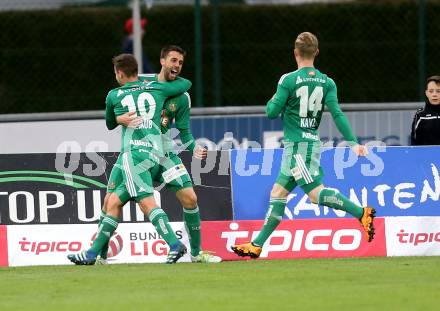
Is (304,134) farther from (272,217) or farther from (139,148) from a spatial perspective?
(139,148)

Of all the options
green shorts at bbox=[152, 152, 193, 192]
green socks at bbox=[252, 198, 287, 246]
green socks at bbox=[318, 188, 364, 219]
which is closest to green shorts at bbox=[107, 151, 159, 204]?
green shorts at bbox=[152, 152, 193, 192]

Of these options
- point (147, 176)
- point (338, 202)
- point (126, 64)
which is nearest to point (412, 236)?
point (338, 202)

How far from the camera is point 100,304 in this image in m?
9.60

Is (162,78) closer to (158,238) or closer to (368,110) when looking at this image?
(158,238)

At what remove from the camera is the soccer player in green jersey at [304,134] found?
1204 cm

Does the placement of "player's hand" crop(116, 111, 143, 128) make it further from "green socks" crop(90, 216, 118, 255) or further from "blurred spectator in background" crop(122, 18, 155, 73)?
"blurred spectator in background" crop(122, 18, 155, 73)

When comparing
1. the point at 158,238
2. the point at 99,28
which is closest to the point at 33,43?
the point at 99,28

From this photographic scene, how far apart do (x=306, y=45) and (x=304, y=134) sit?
816mm

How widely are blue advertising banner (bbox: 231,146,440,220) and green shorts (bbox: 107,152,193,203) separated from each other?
1301mm

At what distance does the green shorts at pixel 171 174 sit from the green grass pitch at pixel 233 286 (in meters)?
0.74

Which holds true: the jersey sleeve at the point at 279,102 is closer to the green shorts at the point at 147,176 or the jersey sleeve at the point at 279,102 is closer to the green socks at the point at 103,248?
the green shorts at the point at 147,176

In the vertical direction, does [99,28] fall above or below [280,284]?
above

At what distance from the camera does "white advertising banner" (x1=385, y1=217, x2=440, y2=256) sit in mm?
13430

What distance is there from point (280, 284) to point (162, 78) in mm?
2740
